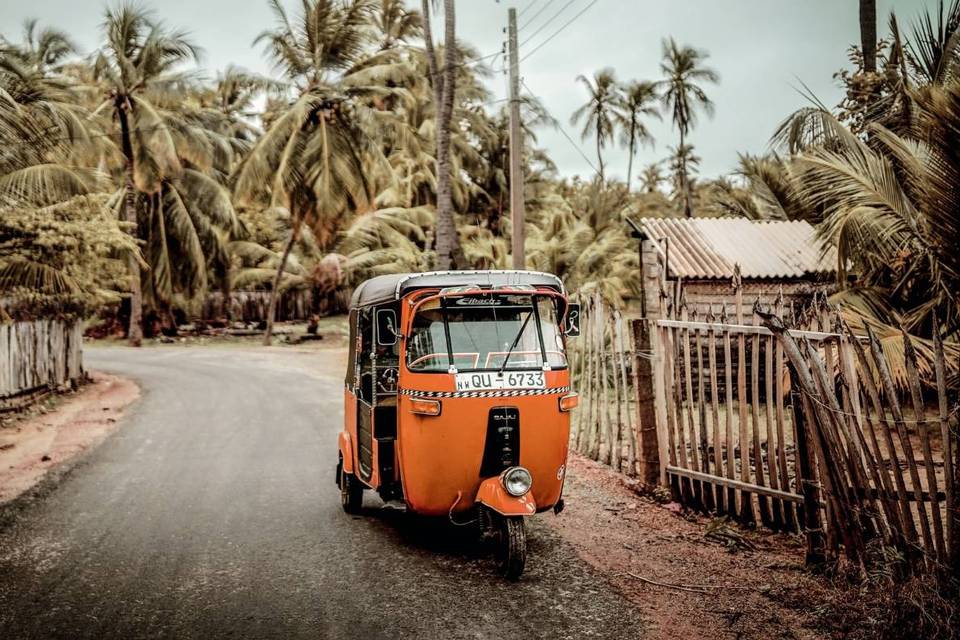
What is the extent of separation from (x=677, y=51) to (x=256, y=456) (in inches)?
1337

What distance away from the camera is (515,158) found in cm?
1384

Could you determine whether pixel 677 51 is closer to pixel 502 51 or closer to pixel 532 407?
pixel 502 51

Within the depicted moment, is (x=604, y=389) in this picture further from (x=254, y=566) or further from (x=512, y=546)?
(x=254, y=566)

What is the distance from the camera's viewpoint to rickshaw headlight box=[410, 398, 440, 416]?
5145 mm

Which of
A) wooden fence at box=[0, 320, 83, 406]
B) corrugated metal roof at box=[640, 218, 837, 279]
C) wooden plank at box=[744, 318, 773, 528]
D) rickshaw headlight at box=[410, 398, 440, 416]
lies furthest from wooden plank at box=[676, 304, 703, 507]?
wooden fence at box=[0, 320, 83, 406]

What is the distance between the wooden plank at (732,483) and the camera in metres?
5.50

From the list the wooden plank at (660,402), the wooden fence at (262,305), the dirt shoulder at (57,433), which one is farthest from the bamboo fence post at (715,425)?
the wooden fence at (262,305)

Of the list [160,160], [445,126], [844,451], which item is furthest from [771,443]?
[160,160]

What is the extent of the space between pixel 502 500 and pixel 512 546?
0.31 metres

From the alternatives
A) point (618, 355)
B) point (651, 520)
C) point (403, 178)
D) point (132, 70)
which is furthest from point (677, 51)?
point (651, 520)

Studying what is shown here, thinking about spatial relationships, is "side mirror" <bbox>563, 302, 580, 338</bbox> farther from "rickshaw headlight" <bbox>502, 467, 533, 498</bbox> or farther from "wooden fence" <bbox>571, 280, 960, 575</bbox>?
"rickshaw headlight" <bbox>502, 467, 533, 498</bbox>

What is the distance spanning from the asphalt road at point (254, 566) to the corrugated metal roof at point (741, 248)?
859 cm

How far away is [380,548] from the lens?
584 cm

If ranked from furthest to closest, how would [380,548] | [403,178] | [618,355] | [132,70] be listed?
[403,178]
[132,70]
[618,355]
[380,548]
